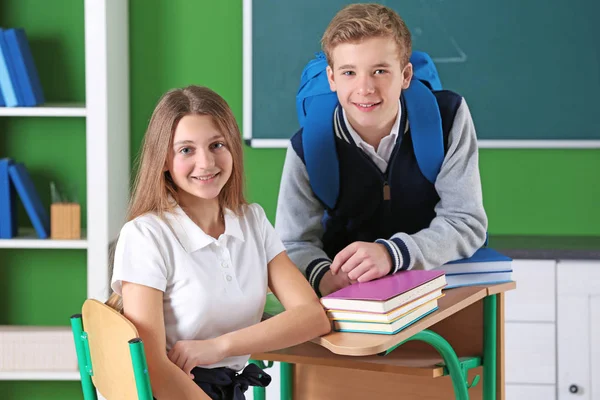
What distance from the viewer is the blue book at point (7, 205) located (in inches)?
113

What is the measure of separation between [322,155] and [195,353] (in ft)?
2.11

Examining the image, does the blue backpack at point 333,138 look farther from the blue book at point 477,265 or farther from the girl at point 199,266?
the girl at point 199,266

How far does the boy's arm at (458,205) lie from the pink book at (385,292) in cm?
18

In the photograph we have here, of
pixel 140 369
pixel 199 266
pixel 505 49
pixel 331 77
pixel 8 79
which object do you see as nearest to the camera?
pixel 140 369

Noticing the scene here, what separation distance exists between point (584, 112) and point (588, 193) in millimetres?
298

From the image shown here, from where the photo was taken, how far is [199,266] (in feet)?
4.50

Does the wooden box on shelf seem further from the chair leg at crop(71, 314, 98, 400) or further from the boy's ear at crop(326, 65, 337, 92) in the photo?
the chair leg at crop(71, 314, 98, 400)

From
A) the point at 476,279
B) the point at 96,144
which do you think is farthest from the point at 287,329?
the point at 96,144

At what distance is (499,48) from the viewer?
122 inches

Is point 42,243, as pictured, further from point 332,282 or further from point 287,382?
point 332,282

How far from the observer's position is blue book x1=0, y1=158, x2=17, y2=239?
2.88 m

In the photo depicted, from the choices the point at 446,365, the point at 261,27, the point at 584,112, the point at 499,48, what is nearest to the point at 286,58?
the point at 261,27

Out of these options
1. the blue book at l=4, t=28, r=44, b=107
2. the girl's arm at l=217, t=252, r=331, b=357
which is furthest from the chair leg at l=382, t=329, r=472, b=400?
the blue book at l=4, t=28, r=44, b=107

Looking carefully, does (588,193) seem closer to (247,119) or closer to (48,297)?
(247,119)
